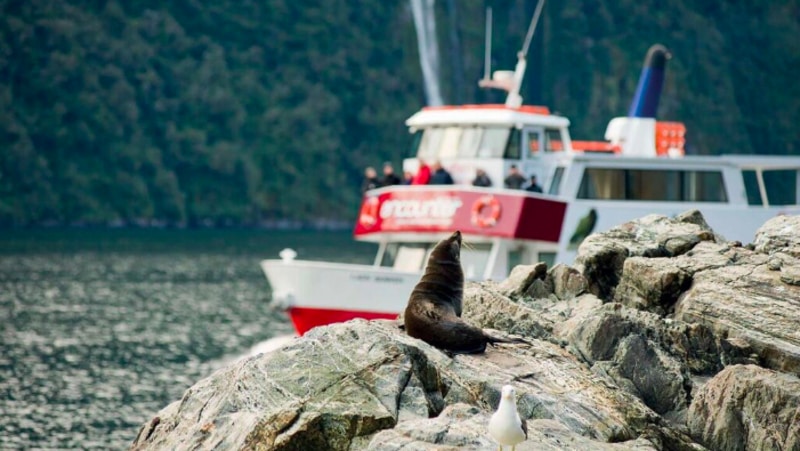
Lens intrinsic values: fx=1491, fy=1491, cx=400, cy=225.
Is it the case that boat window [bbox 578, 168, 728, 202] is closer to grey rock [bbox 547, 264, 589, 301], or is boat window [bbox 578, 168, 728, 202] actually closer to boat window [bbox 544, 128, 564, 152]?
boat window [bbox 544, 128, 564, 152]

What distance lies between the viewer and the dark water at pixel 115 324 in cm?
2962

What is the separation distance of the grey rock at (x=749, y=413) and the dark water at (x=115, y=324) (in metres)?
13.8

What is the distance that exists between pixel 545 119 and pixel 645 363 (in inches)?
783

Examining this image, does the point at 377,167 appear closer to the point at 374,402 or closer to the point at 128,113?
the point at 128,113

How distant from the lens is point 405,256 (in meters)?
34.1

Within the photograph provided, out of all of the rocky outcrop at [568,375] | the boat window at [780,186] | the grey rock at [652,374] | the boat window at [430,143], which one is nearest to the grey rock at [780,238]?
the rocky outcrop at [568,375]

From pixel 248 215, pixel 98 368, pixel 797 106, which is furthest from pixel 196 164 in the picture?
pixel 98 368

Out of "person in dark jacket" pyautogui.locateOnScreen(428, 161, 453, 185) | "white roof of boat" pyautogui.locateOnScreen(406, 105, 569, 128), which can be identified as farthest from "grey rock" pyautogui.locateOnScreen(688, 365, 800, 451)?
"white roof of boat" pyautogui.locateOnScreen(406, 105, 569, 128)

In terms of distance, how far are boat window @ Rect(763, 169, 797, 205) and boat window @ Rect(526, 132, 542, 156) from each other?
52.0 m

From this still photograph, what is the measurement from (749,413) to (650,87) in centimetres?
2623

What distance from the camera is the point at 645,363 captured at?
15.7 meters

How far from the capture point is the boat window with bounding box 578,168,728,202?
3425cm

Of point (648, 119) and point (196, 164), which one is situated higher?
point (648, 119)

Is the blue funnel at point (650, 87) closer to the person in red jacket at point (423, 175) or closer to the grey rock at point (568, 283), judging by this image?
the person in red jacket at point (423, 175)
